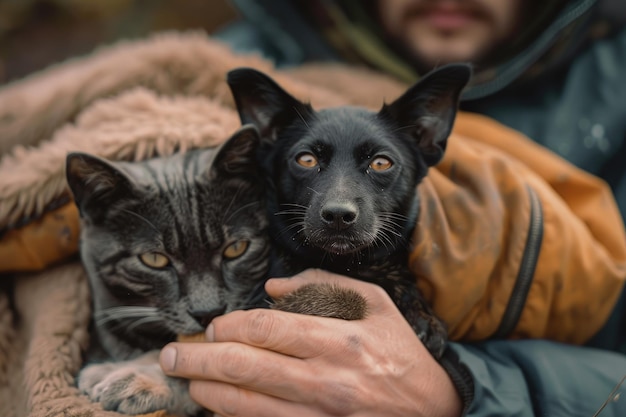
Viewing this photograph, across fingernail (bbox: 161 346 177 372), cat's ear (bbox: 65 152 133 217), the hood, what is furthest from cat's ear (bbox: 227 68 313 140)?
the hood

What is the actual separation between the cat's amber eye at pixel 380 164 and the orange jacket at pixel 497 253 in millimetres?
196

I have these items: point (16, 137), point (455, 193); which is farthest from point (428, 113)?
point (16, 137)

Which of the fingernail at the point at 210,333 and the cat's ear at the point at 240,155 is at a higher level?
the cat's ear at the point at 240,155

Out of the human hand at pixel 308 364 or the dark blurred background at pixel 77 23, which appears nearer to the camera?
the human hand at pixel 308 364

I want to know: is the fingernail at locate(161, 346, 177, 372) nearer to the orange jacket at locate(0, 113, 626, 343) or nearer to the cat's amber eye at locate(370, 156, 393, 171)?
the orange jacket at locate(0, 113, 626, 343)

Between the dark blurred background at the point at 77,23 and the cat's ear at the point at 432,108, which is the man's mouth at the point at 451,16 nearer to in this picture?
the cat's ear at the point at 432,108

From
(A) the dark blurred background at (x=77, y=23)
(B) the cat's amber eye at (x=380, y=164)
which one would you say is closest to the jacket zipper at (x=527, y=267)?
(B) the cat's amber eye at (x=380, y=164)

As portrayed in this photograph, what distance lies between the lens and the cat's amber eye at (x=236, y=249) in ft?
4.57

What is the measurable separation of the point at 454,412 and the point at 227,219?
720 millimetres

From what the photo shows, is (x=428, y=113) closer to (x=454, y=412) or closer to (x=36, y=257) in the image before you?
(x=454, y=412)

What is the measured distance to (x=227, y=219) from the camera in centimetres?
138

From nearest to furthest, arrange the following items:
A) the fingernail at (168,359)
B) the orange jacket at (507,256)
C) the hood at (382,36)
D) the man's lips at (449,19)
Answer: the fingernail at (168,359)
the orange jacket at (507,256)
the hood at (382,36)
the man's lips at (449,19)

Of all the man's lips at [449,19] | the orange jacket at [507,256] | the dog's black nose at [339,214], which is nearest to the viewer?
the dog's black nose at [339,214]

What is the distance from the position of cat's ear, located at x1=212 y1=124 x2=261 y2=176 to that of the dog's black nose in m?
0.28
